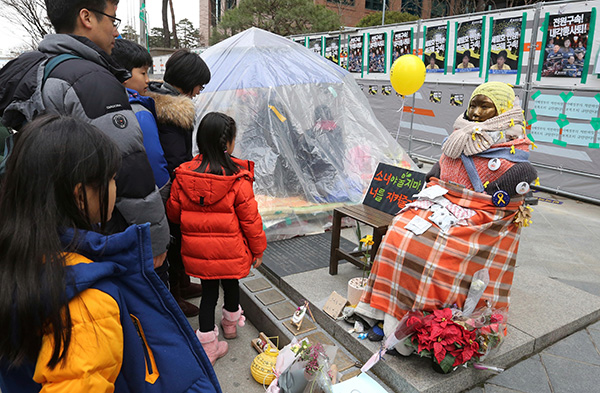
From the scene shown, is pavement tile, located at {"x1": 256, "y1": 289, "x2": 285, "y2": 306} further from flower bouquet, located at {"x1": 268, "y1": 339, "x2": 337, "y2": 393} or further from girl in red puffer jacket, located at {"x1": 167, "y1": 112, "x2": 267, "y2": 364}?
flower bouquet, located at {"x1": 268, "y1": 339, "x2": 337, "y2": 393}

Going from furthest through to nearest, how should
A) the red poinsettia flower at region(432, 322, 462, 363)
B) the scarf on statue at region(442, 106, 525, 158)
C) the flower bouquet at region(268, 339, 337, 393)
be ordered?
the scarf on statue at region(442, 106, 525, 158) < the red poinsettia flower at region(432, 322, 462, 363) < the flower bouquet at region(268, 339, 337, 393)

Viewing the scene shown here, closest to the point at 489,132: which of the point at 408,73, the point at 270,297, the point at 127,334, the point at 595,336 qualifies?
the point at 595,336

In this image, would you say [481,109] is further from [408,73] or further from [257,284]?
[408,73]

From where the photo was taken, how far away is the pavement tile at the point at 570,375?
2.57m

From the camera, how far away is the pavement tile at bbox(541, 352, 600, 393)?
8.43 feet

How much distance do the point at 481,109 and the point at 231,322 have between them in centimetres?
227

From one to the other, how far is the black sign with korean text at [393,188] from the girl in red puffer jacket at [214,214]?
154cm

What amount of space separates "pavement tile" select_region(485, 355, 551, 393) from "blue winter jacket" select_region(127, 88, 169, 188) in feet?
7.87

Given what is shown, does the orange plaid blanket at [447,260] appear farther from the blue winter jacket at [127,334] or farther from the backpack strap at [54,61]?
the backpack strap at [54,61]

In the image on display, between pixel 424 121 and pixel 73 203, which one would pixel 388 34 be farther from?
pixel 73 203

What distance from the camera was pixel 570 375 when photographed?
8.82 ft

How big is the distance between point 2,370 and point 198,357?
529 millimetres

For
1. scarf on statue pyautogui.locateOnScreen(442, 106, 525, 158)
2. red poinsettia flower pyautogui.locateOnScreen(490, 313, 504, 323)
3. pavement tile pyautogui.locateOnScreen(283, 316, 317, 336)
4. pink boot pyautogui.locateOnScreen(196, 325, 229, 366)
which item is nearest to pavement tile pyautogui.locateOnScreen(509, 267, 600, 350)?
red poinsettia flower pyautogui.locateOnScreen(490, 313, 504, 323)

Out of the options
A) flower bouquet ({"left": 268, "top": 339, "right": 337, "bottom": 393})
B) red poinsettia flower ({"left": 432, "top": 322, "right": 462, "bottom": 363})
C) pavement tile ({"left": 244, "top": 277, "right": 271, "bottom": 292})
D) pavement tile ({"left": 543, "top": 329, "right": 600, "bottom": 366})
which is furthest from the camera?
pavement tile ({"left": 244, "top": 277, "right": 271, "bottom": 292})
